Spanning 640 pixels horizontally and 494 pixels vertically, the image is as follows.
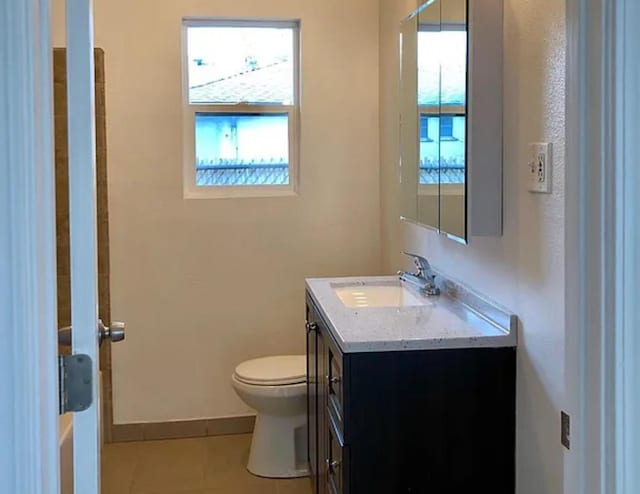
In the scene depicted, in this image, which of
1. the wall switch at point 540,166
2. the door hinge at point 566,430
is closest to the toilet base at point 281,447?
the wall switch at point 540,166

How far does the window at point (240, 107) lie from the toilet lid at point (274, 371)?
34.1 inches

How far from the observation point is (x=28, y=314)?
0.96 metres

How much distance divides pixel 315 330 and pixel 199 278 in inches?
45.1

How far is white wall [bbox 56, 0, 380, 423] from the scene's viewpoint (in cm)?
360

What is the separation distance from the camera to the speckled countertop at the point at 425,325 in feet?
6.73

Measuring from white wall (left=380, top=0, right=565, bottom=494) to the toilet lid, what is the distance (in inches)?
44.0

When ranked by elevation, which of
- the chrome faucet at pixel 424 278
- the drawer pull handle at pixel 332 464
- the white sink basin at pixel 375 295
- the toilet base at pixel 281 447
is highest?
A: the chrome faucet at pixel 424 278

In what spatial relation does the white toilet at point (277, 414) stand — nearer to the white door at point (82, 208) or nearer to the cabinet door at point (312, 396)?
the cabinet door at point (312, 396)

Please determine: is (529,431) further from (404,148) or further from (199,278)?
(199,278)

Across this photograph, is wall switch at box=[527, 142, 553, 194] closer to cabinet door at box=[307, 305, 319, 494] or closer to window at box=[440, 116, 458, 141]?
window at box=[440, 116, 458, 141]

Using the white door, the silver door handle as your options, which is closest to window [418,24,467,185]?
the silver door handle

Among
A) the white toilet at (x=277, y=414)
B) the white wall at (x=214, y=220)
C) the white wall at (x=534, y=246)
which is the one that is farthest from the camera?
the white wall at (x=214, y=220)

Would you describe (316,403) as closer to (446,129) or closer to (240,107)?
(446,129)
